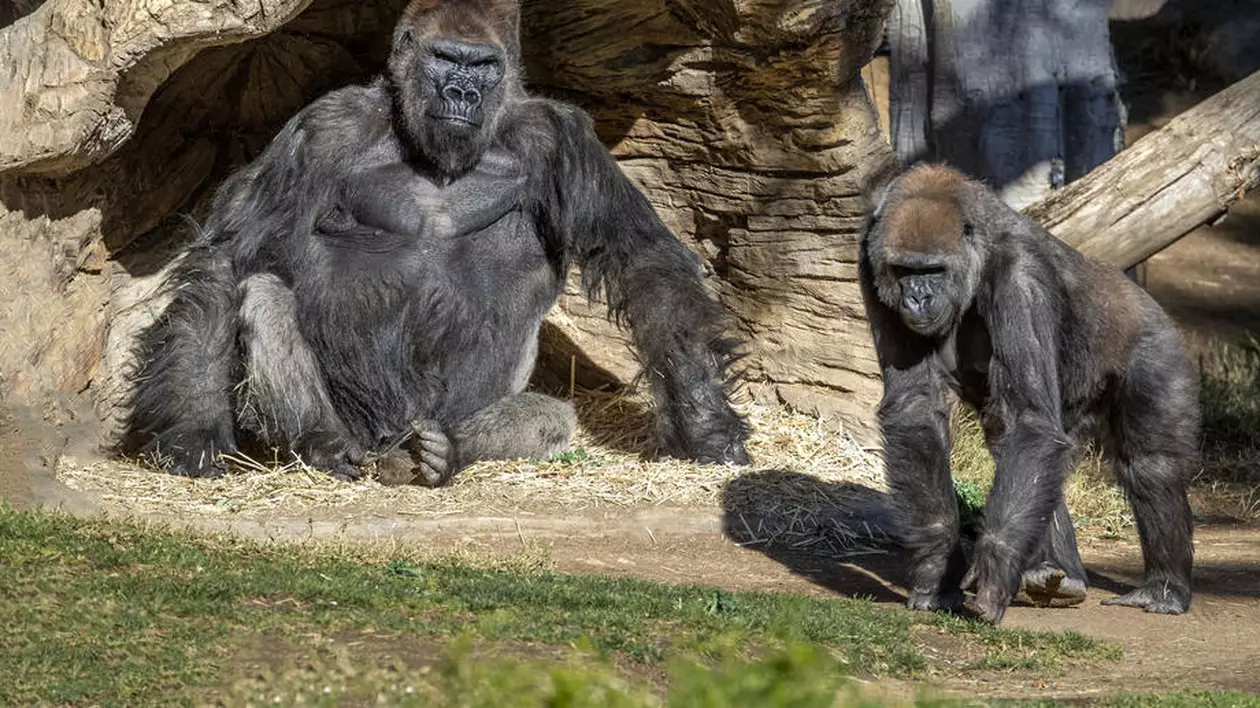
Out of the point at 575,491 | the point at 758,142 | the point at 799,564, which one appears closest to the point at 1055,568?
the point at 799,564

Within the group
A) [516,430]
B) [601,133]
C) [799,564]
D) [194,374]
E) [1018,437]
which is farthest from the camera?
[601,133]

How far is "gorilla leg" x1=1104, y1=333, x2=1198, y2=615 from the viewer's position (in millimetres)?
5770

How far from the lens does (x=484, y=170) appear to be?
765 centimetres

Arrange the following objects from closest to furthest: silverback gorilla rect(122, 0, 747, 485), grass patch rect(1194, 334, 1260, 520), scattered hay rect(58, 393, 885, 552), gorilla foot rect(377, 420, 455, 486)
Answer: scattered hay rect(58, 393, 885, 552) < gorilla foot rect(377, 420, 455, 486) < silverback gorilla rect(122, 0, 747, 485) < grass patch rect(1194, 334, 1260, 520)

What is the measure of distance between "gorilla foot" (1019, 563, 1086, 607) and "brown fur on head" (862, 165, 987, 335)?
0.87 meters

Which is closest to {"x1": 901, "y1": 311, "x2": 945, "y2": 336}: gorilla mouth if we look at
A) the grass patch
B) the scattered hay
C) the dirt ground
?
the dirt ground

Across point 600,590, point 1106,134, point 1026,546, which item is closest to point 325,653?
point 600,590

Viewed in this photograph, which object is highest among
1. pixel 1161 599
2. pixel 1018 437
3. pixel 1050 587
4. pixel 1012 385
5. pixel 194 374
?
pixel 1012 385

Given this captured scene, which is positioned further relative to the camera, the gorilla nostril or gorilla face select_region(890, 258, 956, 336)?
the gorilla nostril

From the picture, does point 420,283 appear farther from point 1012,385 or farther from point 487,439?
point 1012,385

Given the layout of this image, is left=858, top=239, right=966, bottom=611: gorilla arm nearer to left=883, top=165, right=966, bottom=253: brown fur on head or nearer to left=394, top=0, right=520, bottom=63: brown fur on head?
left=883, top=165, right=966, bottom=253: brown fur on head

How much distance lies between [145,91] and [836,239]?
341 cm

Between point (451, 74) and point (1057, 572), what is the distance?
11.6 ft

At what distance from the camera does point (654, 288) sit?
7543mm
